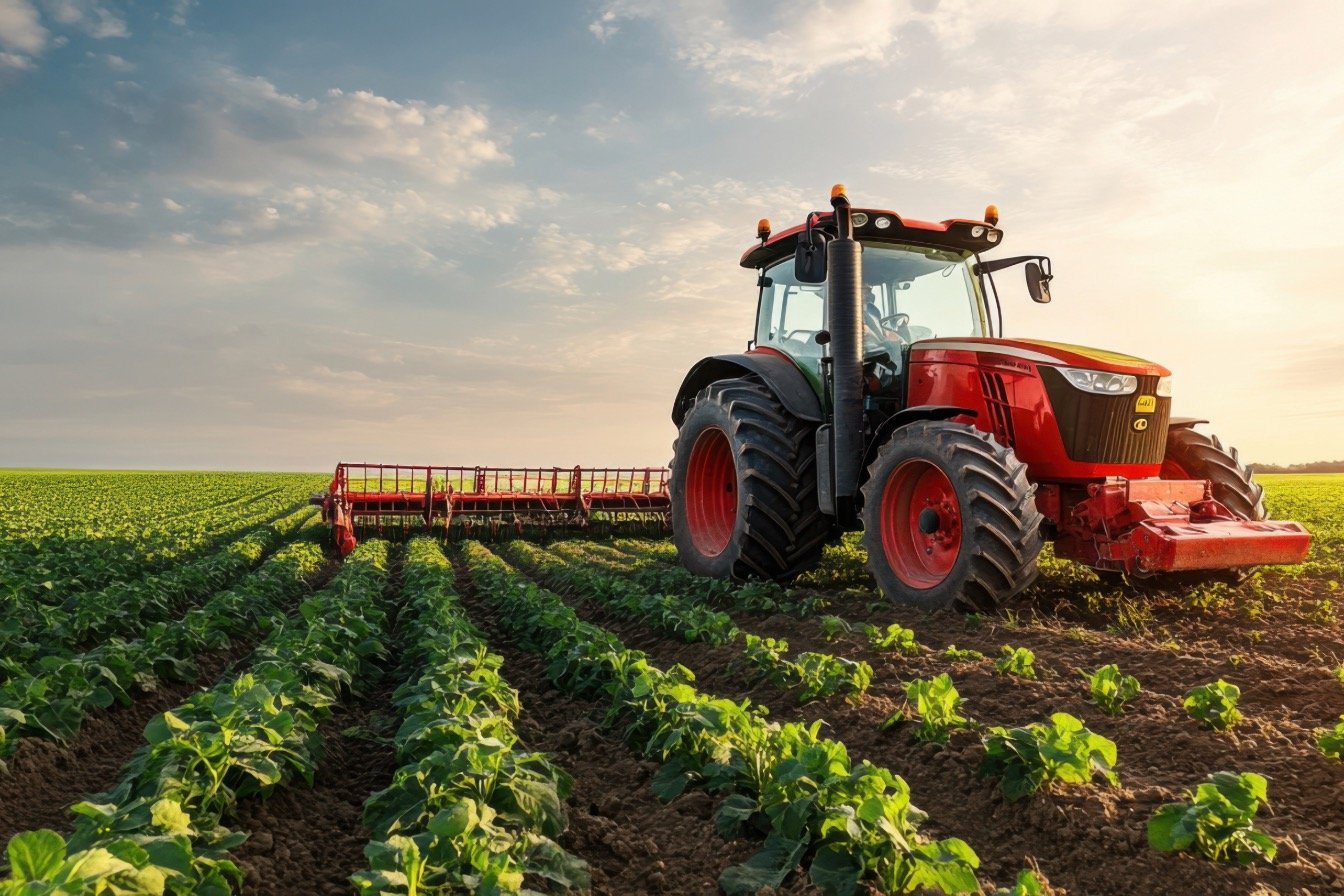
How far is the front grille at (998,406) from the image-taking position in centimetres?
674

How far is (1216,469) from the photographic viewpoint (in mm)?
7516

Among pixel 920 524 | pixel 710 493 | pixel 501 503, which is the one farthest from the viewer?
pixel 501 503

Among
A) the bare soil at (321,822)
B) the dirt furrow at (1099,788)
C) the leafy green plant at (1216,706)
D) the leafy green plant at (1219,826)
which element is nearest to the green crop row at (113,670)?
the bare soil at (321,822)

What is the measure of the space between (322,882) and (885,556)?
4729 millimetres

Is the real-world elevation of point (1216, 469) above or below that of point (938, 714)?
above

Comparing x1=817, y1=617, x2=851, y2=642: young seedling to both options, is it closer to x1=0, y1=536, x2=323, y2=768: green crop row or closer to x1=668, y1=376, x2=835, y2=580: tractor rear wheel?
x1=668, y1=376, x2=835, y2=580: tractor rear wheel

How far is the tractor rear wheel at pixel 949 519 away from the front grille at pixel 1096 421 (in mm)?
583

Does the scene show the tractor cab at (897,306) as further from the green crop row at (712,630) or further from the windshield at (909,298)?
the green crop row at (712,630)

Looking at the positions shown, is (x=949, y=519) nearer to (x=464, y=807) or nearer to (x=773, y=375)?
(x=773, y=375)

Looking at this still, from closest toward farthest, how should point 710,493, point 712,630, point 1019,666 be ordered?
point 1019,666 → point 712,630 → point 710,493

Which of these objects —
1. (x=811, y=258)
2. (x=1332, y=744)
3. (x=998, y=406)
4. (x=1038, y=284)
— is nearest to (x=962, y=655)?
(x=1332, y=744)

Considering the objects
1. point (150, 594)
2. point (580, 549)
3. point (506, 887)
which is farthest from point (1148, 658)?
point (580, 549)

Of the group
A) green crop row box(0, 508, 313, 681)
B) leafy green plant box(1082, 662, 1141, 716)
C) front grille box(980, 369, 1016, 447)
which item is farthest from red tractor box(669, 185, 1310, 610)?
green crop row box(0, 508, 313, 681)

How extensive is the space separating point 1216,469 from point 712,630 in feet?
14.5
